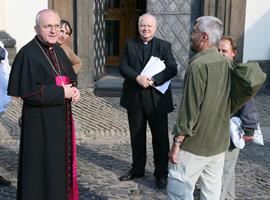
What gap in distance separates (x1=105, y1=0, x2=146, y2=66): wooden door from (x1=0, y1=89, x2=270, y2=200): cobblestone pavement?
3.40 metres

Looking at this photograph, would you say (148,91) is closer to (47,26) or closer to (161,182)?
(161,182)

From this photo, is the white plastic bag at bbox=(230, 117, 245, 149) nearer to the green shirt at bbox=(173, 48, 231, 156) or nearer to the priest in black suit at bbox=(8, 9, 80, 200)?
the green shirt at bbox=(173, 48, 231, 156)

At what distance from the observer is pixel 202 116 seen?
3.26 meters

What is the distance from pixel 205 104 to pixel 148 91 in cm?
165

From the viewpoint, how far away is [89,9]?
944 cm

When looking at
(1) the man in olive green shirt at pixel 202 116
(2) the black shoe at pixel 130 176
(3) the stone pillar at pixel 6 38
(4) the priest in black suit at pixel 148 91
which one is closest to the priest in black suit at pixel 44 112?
(1) the man in olive green shirt at pixel 202 116

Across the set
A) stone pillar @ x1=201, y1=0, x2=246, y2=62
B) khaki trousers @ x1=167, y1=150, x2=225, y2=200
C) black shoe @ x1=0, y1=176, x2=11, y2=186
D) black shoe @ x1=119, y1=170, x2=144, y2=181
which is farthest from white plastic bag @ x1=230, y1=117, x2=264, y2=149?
stone pillar @ x1=201, y1=0, x2=246, y2=62

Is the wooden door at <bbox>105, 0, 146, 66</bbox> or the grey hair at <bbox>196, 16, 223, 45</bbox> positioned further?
the wooden door at <bbox>105, 0, 146, 66</bbox>

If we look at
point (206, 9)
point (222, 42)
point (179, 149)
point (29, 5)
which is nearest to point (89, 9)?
point (29, 5)

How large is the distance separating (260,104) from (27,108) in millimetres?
6232

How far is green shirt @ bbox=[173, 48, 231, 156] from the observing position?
3.16 m

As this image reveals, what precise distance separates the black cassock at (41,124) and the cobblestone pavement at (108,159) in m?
1.02

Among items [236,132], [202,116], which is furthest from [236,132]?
[202,116]

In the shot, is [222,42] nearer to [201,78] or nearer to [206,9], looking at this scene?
[201,78]
